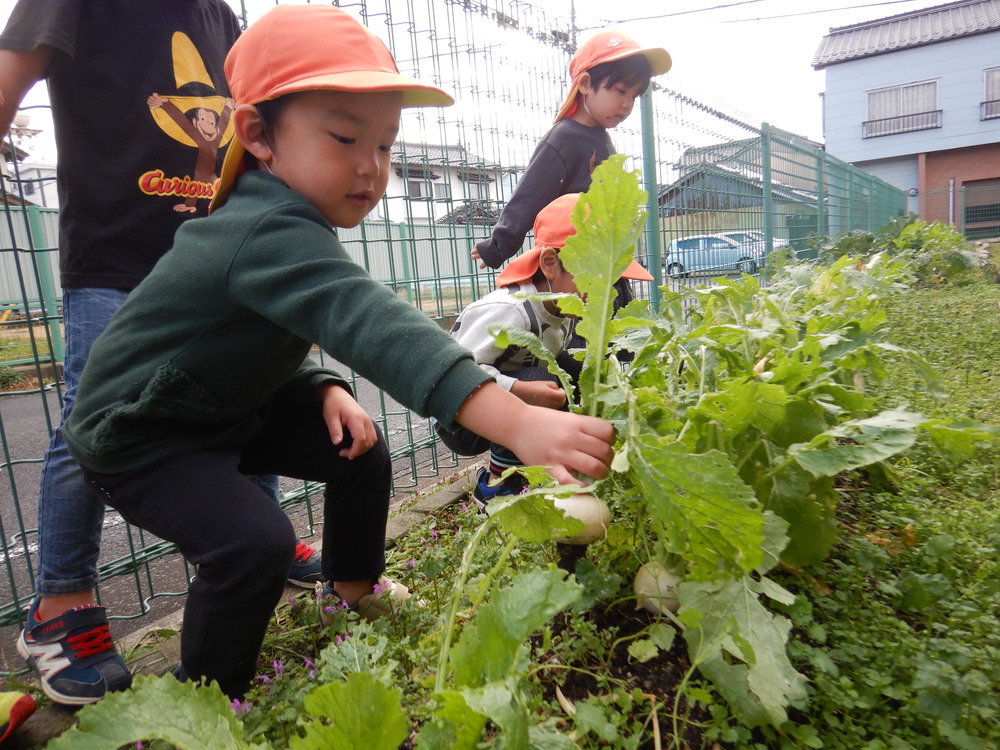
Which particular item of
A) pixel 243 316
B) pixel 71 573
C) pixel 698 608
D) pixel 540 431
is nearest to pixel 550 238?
pixel 243 316

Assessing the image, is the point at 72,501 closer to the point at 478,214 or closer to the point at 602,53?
the point at 602,53

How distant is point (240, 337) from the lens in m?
1.35

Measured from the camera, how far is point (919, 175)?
22.3m

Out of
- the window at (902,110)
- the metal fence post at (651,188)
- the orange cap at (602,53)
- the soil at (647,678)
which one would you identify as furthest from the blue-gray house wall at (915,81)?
the soil at (647,678)

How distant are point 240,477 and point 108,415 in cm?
28

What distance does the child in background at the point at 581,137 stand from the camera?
2998 millimetres

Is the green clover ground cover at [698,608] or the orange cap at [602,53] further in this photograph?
the orange cap at [602,53]

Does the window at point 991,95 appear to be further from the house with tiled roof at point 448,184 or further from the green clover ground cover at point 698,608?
the green clover ground cover at point 698,608

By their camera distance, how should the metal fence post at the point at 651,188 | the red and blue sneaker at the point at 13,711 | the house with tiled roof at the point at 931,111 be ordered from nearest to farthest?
the red and blue sneaker at the point at 13,711 < the metal fence post at the point at 651,188 < the house with tiled roof at the point at 931,111

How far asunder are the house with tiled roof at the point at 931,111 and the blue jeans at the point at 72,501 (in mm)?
24047

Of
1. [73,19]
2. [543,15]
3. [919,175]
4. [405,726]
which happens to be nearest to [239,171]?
[73,19]

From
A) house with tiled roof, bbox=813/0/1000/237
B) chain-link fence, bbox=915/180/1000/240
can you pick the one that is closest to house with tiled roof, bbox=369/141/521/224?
house with tiled roof, bbox=813/0/1000/237

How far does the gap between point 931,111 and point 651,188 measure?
22.9m

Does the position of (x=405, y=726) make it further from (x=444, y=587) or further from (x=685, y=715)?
(x=444, y=587)
